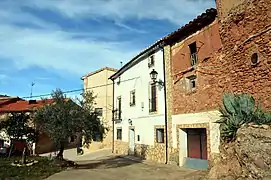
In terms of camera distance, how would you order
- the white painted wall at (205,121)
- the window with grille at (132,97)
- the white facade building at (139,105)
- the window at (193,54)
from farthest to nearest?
1. the window with grille at (132,97)
2. the white facade building at (139,105)
3. the window at (193,54)
4. the white painted wall at (205,121)

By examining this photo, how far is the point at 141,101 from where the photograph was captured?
19.6 meters

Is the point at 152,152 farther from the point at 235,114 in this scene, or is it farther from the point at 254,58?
the point at 254,58

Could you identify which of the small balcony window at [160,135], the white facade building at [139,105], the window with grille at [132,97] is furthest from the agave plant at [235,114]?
the window with grille at [132,97]

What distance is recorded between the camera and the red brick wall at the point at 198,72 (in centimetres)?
1265

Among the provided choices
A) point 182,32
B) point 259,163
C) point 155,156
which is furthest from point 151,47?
point 259,163

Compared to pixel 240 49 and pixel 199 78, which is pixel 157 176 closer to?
pixel 199 78

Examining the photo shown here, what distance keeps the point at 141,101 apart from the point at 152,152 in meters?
3.83

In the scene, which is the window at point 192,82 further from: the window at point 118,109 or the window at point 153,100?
the window at point 118,109

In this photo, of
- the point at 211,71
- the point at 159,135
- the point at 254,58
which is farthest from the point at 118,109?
the point at 254,58

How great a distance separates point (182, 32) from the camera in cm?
1499

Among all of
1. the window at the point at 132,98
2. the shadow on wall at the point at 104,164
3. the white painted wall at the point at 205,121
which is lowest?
the shadow on wall at the point at 104,164

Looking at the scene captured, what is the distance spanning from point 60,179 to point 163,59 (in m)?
8.86

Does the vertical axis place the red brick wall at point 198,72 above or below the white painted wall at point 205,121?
above

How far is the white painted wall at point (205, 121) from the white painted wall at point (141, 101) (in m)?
1.37
